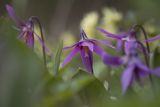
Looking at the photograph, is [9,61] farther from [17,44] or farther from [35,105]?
[35,105]

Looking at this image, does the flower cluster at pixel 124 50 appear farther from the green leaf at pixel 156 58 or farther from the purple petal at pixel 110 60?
the green leaf at pixel 156 58

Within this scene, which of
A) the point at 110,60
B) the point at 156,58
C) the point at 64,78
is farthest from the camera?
the point at 64,78

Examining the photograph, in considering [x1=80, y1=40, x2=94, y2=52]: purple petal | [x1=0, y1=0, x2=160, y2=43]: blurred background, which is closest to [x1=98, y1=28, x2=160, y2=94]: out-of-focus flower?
[x1=80, y1=40, x2=94, y2=52]: purple petal

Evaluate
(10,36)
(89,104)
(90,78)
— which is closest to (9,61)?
(10,36)

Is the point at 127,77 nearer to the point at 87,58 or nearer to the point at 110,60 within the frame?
the point at 110,60

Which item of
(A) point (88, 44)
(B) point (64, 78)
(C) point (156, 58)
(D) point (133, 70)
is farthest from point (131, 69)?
(B) point (64, 78)

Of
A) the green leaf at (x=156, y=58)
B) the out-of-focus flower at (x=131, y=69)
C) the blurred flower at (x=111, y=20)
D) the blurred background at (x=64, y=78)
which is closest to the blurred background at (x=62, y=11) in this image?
the blurred background at (x=64, y=78)

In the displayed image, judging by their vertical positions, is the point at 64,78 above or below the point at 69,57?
below

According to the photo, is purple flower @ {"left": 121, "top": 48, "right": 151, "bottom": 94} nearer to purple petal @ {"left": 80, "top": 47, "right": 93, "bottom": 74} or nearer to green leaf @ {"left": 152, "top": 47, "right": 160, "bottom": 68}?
purple petal @ {"left": 80, "top": 47, "right": 93, "bottom": 74}
